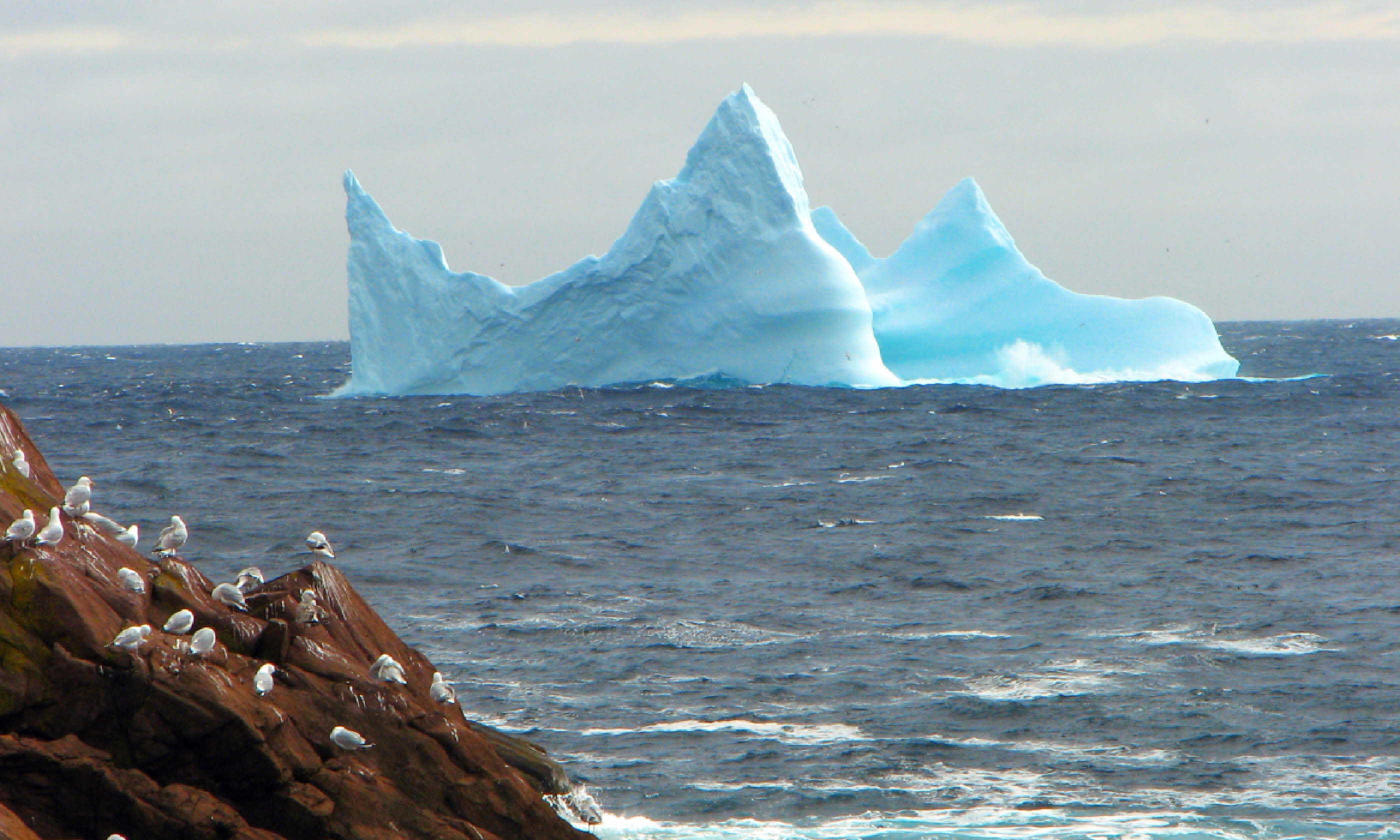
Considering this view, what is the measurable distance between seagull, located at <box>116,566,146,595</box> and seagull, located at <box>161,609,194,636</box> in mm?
225

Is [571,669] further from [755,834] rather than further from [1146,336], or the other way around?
[1146,336]

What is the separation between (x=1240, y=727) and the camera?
845 cm

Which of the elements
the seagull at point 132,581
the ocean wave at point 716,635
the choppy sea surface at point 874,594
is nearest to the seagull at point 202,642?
the seagull at point 132,581

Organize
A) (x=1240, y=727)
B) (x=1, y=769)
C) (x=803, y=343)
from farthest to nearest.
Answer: (x=803, y=343), (x=1240, y=727), (x=1, y=769)

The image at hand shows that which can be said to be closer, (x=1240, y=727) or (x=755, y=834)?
(x=755, y=834)

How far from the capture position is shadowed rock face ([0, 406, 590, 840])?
17.1 ft

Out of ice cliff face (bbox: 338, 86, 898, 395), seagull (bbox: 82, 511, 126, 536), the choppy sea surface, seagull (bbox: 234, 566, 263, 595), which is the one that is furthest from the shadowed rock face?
ice cliff face (bbox: 338, 86, 898, 395)

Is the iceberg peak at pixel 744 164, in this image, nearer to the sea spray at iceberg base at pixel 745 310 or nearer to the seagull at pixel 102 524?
the sea spray at iceberg base at pixel 745 310

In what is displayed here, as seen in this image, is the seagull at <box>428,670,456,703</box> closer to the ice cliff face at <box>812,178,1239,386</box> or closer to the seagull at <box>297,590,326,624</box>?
the seagull at <box>297,590,326,624</box>

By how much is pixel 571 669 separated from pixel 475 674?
2.17 ft

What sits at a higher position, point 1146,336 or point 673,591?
point 1146,336

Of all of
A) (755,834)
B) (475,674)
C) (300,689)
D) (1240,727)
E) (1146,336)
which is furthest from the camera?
(1146,336)

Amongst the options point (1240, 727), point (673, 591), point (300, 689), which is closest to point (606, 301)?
point (673, 591)

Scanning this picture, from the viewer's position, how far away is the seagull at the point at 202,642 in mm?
5473
